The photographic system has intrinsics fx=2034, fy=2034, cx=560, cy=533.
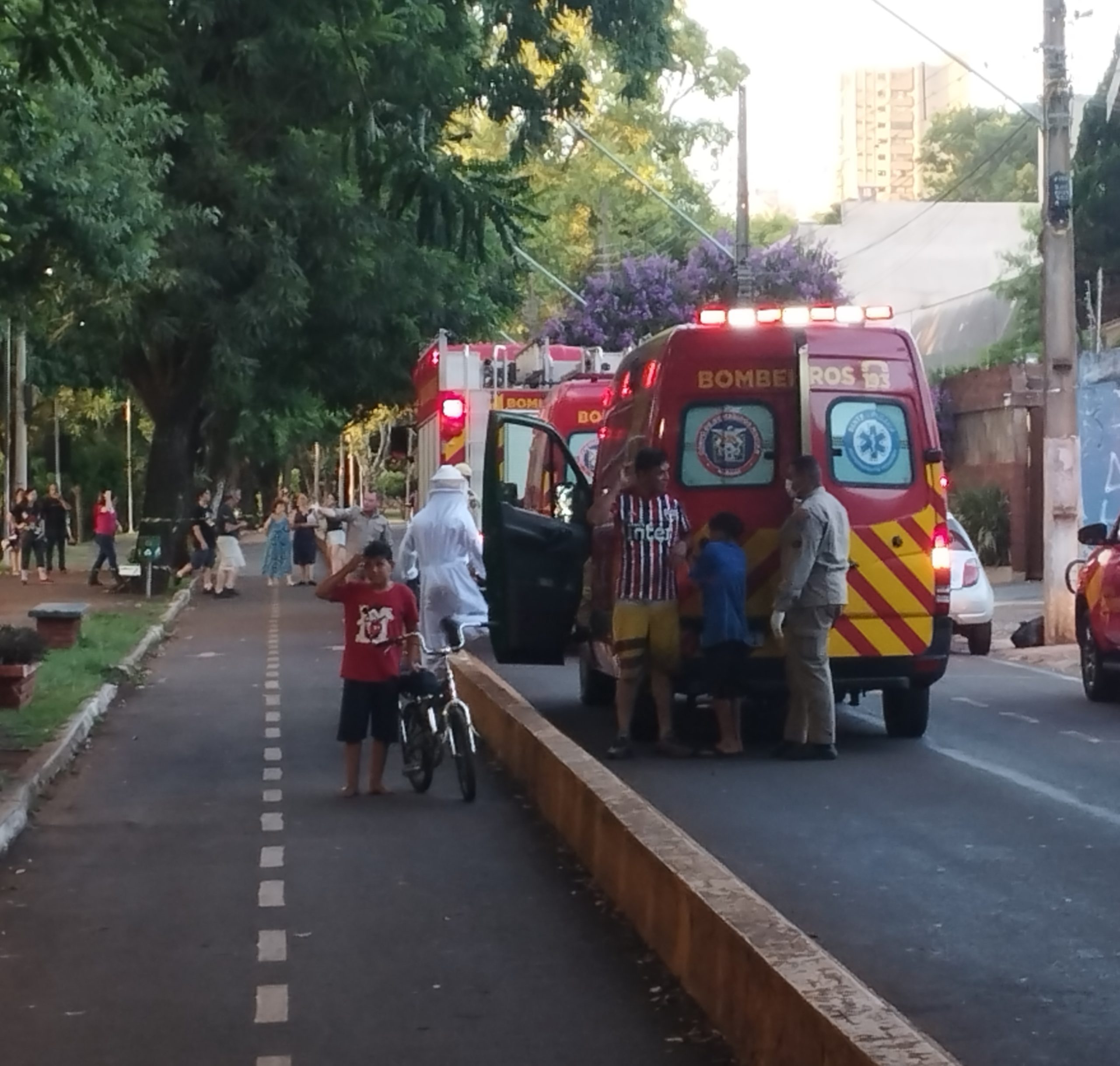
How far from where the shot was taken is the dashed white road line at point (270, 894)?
29.0 ft

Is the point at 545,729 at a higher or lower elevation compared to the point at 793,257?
lower

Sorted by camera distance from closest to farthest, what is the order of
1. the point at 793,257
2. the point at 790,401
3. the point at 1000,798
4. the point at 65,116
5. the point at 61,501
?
the point at 1000,798
the point at 790,401
the point at 65,116
the point at 61,501
the point at 793,257

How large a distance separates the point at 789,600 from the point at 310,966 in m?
5.29

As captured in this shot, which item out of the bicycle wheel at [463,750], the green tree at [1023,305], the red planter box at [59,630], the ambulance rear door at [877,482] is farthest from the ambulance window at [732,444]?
the green tree at [1023,305]

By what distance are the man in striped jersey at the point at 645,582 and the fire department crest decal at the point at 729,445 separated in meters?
0.44

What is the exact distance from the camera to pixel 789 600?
1223 cm

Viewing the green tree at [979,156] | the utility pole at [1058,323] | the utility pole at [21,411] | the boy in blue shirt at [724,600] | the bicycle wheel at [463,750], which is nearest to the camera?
the bicycle wheel at [463,750]

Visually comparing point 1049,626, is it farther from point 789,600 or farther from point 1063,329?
point 789,600

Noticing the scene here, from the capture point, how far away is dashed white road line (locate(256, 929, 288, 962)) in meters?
7.79

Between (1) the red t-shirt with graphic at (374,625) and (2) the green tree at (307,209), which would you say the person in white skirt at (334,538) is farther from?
(1) the red t-shirt with graphic at (374,625)

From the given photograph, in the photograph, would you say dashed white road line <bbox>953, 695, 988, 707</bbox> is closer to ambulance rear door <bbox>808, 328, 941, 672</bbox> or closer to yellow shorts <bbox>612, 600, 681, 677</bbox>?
ambulance rear door <bbox>808, 328, 941, 672</bbox>

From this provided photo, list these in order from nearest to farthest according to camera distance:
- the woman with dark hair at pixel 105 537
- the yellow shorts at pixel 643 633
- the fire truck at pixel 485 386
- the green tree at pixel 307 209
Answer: the yellow shorts at pixel 643 633
the fire truck at pixel 485 386
the green tree at pixel 307 209
the woman with dark hair at pixel 105 537

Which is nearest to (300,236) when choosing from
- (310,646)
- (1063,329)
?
(310,646)

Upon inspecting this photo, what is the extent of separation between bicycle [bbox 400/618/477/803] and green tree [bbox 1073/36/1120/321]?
111ft
